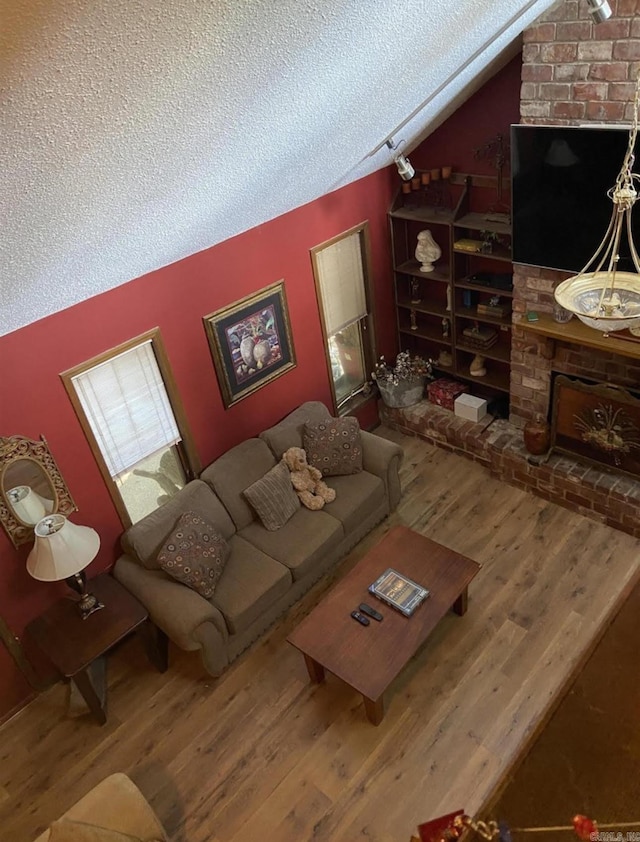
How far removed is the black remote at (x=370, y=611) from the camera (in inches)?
142

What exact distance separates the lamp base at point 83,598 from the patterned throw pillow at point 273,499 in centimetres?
115

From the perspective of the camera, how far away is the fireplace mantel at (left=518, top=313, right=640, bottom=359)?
154 inches

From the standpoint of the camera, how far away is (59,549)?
3363mm

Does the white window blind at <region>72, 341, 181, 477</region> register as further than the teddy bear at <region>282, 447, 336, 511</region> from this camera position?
No

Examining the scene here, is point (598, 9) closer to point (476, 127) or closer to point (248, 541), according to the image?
point (476, 127)

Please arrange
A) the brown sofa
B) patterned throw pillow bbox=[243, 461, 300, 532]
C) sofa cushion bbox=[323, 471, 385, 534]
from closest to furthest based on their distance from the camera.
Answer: the brown sofa < patterned throw pillow bbox=[243, 461, 300, 532] < sofa cushion bbox=[323, 471, 385, 534]

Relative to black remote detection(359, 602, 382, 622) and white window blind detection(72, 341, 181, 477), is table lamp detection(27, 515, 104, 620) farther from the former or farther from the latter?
black remote detection(359, 602, 382, 622)

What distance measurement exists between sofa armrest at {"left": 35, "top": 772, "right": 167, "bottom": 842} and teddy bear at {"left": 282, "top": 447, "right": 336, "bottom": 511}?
6.77 ft

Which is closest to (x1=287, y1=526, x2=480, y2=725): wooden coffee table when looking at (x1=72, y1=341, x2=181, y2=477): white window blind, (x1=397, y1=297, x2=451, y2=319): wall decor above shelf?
(x1=72, y1=341, x2=181, y2=477): white window blind

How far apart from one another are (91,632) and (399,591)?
1.79 m

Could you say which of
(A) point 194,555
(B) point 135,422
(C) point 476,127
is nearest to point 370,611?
(A) point 194,555

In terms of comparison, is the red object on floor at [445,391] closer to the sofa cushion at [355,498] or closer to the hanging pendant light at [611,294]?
the sofa cushion at [355,498]

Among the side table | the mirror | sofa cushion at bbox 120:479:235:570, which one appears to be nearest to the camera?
the mirror

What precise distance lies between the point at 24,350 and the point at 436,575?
265 centimetres
